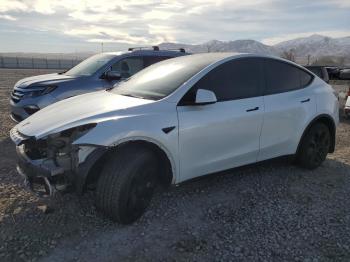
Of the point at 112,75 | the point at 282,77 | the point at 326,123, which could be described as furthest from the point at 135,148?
the point at 112,75

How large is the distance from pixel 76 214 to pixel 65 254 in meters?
0.73

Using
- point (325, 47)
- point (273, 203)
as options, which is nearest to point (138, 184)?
point (273, 203)

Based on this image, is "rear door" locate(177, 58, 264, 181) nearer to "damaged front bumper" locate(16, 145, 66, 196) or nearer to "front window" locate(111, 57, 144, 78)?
"damaged front bumper" locate(16, 145, 66, 196)

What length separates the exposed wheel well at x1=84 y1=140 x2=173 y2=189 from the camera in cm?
374

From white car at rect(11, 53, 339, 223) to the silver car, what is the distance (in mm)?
2603

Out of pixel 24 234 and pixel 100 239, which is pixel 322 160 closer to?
pixel 100 239

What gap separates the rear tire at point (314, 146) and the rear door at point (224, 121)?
105 cm

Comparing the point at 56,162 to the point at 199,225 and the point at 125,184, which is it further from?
the point at 199,225

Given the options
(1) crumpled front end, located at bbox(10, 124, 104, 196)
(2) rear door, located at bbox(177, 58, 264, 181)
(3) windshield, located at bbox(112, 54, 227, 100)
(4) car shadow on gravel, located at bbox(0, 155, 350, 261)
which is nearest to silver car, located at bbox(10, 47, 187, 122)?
(3) windshield, located at bbox(112, 54, 227, 100)

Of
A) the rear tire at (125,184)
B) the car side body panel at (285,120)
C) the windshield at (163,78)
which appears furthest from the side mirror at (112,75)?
the rear tire at (125,184)

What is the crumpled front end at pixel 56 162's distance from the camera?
3.59 m

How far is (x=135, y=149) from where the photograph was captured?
386cm

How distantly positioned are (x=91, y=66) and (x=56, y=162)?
15.9 feet

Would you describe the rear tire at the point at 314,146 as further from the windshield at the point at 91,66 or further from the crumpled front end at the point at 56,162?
the windshield at the point at 91,66
